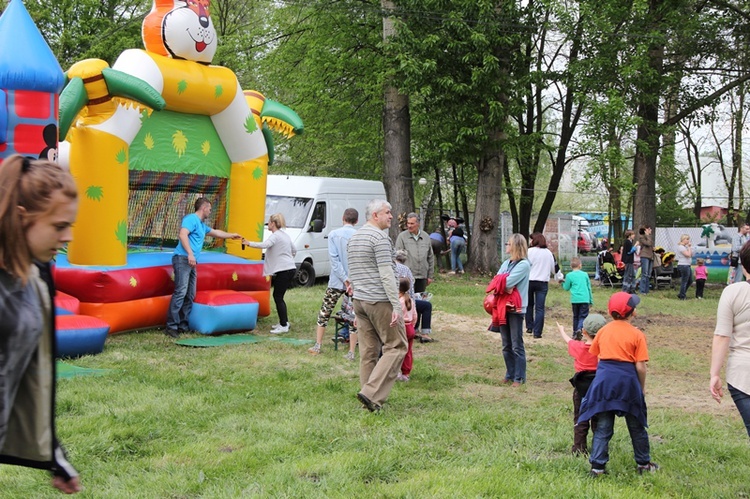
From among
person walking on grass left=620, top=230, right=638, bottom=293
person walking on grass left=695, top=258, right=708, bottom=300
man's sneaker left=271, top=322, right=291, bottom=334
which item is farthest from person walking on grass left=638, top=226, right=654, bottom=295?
man's sneaker left=271, top=322, right=291, bottom=334

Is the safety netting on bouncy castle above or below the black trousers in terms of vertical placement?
above

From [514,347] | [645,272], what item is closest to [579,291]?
[514,347]

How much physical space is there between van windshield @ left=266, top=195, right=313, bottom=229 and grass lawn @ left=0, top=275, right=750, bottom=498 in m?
8.33

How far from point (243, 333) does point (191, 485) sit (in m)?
6.39

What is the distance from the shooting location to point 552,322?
14.5m

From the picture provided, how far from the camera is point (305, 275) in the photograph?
18.5 metres

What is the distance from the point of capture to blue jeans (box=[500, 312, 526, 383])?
8.17m

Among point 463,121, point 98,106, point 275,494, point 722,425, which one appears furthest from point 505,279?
point 463,121

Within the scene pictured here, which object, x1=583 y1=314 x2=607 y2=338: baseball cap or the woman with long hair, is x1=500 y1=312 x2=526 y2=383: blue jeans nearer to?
the woman with long hair

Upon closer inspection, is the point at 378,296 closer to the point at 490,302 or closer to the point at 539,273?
the point at 490,302

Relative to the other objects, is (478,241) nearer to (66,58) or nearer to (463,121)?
(463,121)

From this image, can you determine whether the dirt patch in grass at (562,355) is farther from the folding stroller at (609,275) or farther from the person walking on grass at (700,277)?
the folding stroller at (609,275)

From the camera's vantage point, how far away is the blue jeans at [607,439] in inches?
206

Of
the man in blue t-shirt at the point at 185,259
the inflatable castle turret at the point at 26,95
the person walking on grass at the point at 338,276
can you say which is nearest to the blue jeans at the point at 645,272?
the person walking on grass at the point at 338,276
